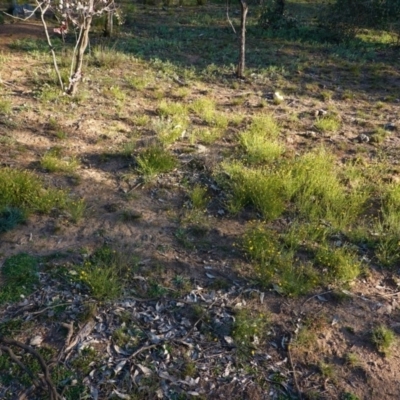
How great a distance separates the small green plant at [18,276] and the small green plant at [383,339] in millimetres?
3455

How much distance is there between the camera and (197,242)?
232 inches

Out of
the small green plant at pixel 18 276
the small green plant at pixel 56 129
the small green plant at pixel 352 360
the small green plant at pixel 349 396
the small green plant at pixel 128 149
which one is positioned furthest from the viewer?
the small green plant at pixel 56 129

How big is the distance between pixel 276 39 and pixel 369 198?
9.40m

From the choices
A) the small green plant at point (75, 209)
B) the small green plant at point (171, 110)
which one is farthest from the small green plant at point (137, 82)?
the small green plant at point (75, 209)

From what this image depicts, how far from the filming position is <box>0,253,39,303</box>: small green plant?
16.3ft

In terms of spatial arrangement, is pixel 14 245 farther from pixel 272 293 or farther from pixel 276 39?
pixel 276 39

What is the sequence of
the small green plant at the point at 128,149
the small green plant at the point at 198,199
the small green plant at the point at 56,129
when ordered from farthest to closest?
the small green plant at the point at 56,129 < the small green plant at the point at 128,149 < the small green plant at the point at 198,199

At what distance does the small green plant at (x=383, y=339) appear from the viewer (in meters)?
4.73

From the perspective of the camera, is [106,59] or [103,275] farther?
[106,59]

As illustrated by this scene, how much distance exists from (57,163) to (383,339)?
191 inches

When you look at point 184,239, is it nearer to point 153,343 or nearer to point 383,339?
point 153,343

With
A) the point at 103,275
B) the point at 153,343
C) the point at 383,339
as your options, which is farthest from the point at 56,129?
the point at 383,339

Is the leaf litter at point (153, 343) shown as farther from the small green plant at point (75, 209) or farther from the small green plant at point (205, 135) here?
the small green plant at point (205, 135)

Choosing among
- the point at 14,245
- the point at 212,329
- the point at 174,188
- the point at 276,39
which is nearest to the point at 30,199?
the point at 14,245
